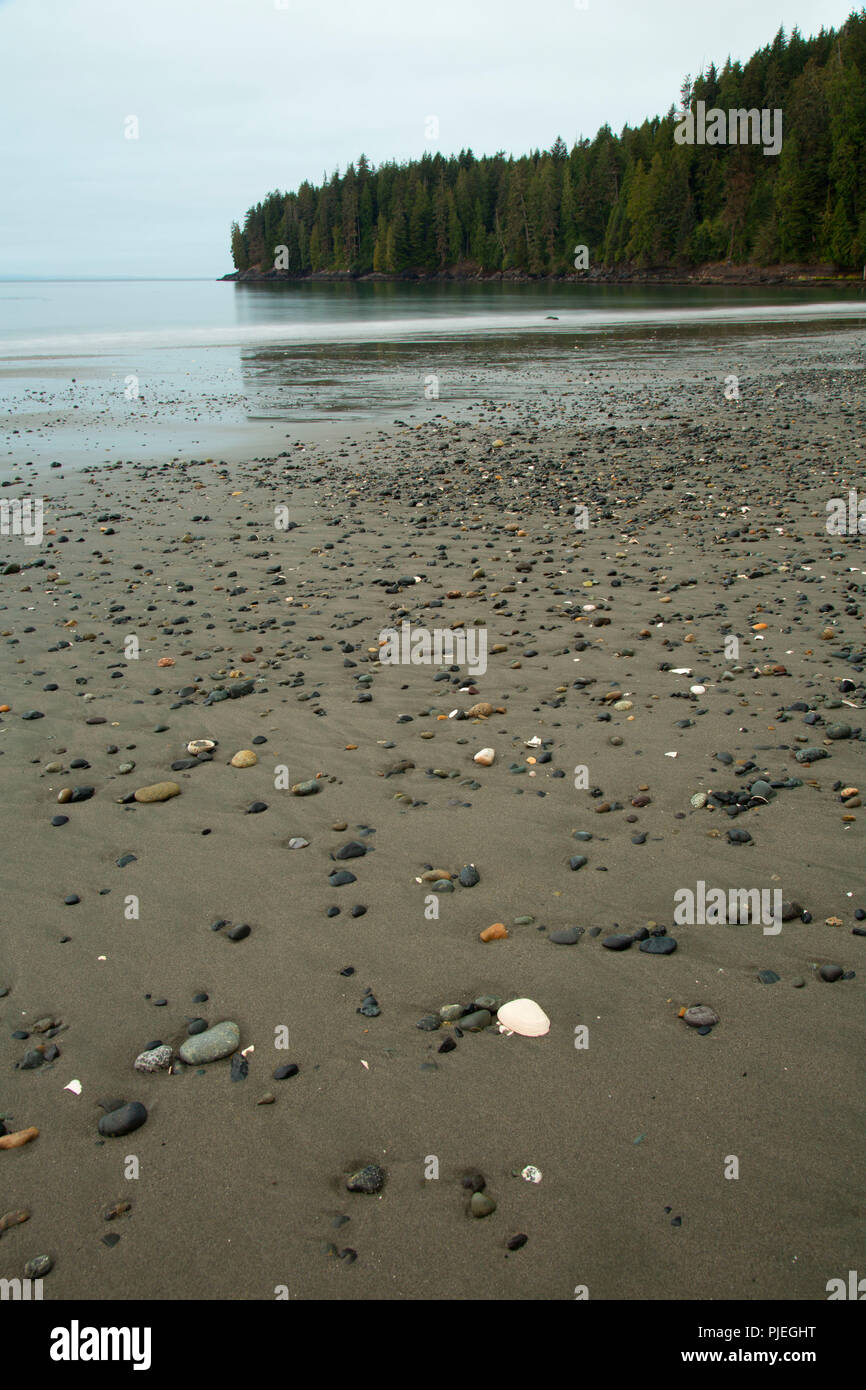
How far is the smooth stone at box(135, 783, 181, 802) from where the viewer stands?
611 centimetres

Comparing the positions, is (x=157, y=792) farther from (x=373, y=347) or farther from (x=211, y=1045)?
(x=373, y=347)

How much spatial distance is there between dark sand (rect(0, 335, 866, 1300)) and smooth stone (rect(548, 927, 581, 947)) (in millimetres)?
36

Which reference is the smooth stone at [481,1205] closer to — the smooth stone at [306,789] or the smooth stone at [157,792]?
the smooth stone at [306,789]

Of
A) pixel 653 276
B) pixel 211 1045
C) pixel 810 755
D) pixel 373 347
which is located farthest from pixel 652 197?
pixel 211 1045

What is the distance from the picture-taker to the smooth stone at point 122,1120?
359cm

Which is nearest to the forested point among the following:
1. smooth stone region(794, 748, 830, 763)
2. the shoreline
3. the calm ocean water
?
the shoreline

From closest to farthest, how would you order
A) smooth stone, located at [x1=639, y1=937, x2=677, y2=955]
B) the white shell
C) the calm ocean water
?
the white shell, smooth stone, located at [x1=639, y1=937, x2=677, y2=955], the calm ocean water

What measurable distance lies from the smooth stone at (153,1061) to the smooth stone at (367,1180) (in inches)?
41.7

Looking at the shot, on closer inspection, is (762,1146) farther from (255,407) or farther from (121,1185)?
(255,407)

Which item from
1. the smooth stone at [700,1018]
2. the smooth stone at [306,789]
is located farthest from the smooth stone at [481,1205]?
the smooth stone at [306,789]

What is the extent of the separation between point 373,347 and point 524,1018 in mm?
41305

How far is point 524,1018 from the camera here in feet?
13.4

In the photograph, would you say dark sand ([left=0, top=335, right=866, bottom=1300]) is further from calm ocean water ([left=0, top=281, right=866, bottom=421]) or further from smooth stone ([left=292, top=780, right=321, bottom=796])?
calm ocean water ([left=0, top=281, right=866, bottom=421])
